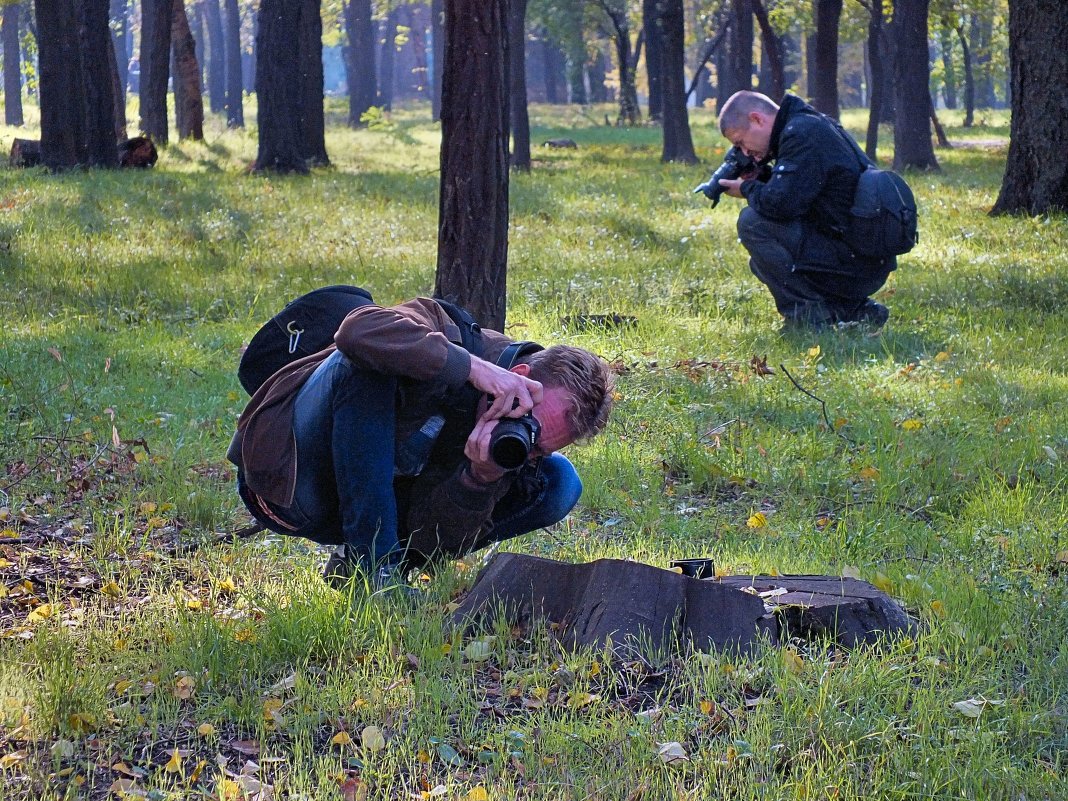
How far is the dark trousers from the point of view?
8.66 m

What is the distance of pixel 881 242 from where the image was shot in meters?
8.41

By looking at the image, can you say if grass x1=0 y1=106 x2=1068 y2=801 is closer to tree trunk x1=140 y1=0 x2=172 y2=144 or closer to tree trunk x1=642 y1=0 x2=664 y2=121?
tree trunk x1=140 y1=0 x2=172 y2=144

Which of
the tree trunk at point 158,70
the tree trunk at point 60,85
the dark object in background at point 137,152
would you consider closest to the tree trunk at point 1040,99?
the tree trunk at point 60,85

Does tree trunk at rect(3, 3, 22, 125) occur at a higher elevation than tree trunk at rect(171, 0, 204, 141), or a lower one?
higher

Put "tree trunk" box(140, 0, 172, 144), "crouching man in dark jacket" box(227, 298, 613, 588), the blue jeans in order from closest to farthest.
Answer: "crouching man in dark jacket" box(227, 298, 613, 588)
the blue jeans
"tree trunk" box(140, 0, 172, 144)

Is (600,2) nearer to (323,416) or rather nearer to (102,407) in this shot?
(102,407)

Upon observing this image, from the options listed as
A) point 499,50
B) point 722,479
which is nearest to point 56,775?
point 722,479

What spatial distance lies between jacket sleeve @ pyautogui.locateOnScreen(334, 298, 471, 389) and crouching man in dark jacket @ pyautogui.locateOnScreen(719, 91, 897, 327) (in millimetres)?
5175

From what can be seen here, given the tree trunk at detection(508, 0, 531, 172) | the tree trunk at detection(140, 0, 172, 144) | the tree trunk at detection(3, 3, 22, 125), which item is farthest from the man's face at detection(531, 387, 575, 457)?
the tree trunk at detection(3, 3, 22, 125)

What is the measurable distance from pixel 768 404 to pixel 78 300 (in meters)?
5.60

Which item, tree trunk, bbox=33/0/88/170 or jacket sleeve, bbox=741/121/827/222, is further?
tree trunk, bbox=33/0/88/170

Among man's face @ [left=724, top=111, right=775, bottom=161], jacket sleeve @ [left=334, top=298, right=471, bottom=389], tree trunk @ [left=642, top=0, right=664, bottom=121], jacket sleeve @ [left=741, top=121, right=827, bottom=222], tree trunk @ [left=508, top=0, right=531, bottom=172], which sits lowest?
jacket sleeve @ [left=334, top=298, right=471, bottom=389]

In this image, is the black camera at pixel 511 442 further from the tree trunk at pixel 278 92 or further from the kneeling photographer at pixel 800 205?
the tree trunk at pixel 278 92

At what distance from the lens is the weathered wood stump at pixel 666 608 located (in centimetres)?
370
